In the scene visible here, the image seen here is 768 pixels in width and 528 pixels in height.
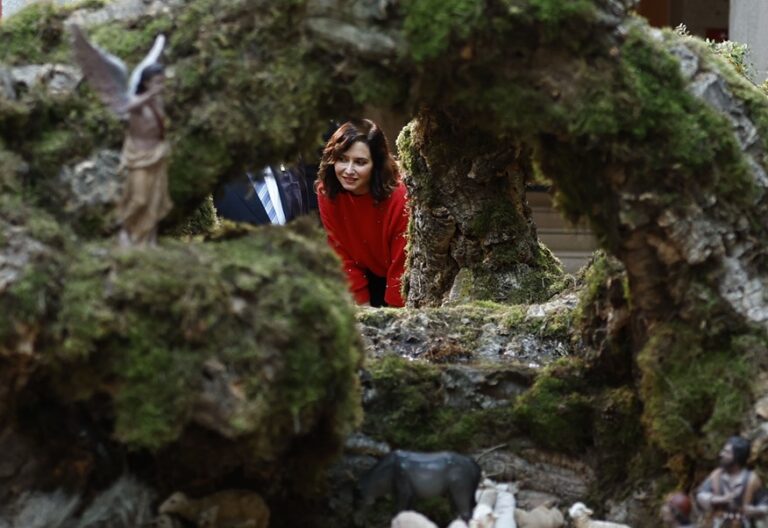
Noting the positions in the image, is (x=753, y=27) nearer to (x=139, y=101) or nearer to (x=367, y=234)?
(x=367, y=234)

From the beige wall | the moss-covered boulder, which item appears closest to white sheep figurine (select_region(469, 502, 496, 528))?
the moss-covered boulder

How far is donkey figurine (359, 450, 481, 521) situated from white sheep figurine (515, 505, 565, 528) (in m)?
0.36

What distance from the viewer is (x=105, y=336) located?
23.7 feet

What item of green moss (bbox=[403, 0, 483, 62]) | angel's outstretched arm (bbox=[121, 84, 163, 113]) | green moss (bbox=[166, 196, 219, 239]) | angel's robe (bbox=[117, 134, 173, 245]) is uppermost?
green moss (bbox=[403, 0, 483, 62])

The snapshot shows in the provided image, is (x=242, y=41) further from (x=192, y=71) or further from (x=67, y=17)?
(x=67, y=17)

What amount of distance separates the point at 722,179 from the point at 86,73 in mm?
2693

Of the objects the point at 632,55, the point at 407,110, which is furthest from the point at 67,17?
the point at 632,55

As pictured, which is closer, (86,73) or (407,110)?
(86,73)

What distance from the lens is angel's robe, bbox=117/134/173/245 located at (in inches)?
293

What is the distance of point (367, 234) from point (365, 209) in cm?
20

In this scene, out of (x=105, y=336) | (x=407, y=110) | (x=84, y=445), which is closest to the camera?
(x=105, y=336)

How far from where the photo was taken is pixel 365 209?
11.8 meters

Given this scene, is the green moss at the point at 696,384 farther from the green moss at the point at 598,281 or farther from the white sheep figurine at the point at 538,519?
the white sheep figurine at the point at 538,519

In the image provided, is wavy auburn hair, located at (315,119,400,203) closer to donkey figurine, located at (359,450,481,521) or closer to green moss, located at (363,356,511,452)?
green moss, located at (363,356,511,452)
